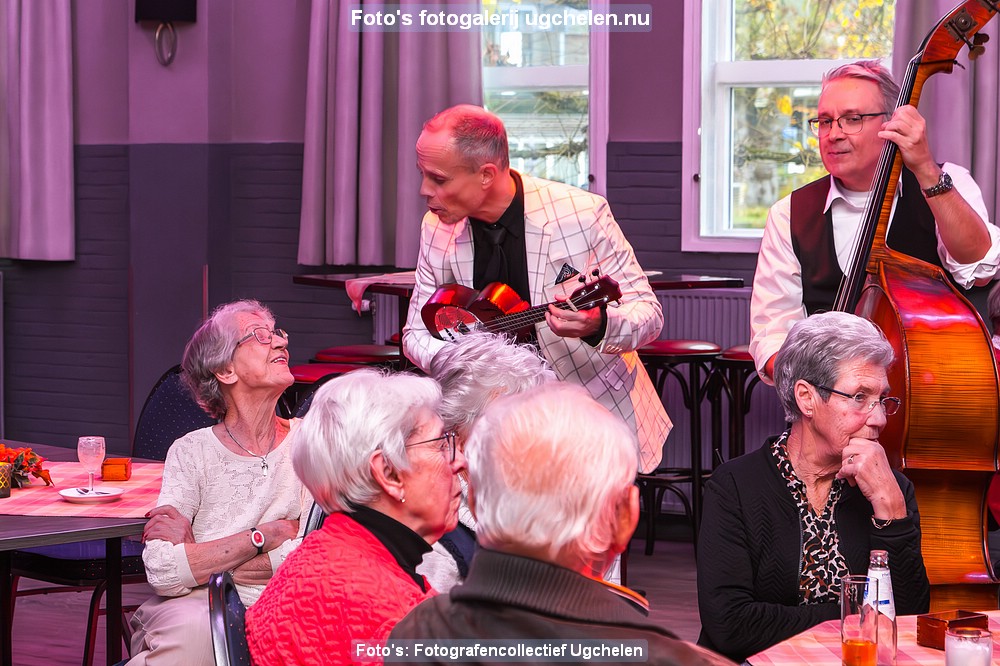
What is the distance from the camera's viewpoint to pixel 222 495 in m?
2.92

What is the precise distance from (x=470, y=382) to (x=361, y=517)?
0.58 m

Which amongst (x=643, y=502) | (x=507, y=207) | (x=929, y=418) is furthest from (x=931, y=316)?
(x=643, y=502)

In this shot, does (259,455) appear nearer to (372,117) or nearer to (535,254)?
(535,254)

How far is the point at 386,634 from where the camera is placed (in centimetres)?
169

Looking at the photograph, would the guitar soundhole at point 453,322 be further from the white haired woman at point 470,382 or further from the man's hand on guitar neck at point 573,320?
the white haired woman at point 470,382

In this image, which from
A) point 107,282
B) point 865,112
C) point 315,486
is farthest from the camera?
point 107,282

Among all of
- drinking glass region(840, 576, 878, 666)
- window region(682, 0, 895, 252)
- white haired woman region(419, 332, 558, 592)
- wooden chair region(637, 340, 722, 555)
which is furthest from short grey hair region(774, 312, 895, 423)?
window region(682, 0, 895, 252)

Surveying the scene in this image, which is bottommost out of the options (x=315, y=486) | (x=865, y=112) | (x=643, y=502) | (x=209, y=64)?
(x=643, y=502)

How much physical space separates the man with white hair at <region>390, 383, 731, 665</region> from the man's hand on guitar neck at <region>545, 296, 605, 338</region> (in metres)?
1.63

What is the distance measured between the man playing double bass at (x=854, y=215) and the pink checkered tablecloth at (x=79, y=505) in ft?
5.15

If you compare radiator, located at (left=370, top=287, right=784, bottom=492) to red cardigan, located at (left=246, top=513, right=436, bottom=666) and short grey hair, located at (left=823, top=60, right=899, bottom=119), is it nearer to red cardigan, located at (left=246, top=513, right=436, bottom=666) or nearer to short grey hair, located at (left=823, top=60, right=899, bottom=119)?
short grey hair, located at (left=823, top=60, right=899, bottom=119)

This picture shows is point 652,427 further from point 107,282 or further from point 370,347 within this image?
point 107,282

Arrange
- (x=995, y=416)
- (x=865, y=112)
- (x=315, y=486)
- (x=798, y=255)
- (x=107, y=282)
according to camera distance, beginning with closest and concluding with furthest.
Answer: (x=315, y=486) → (x=995, y=416) → (x=865, y=112) → (x=798, y=255) → (x=107, y=282)

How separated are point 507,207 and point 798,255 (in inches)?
30.4
